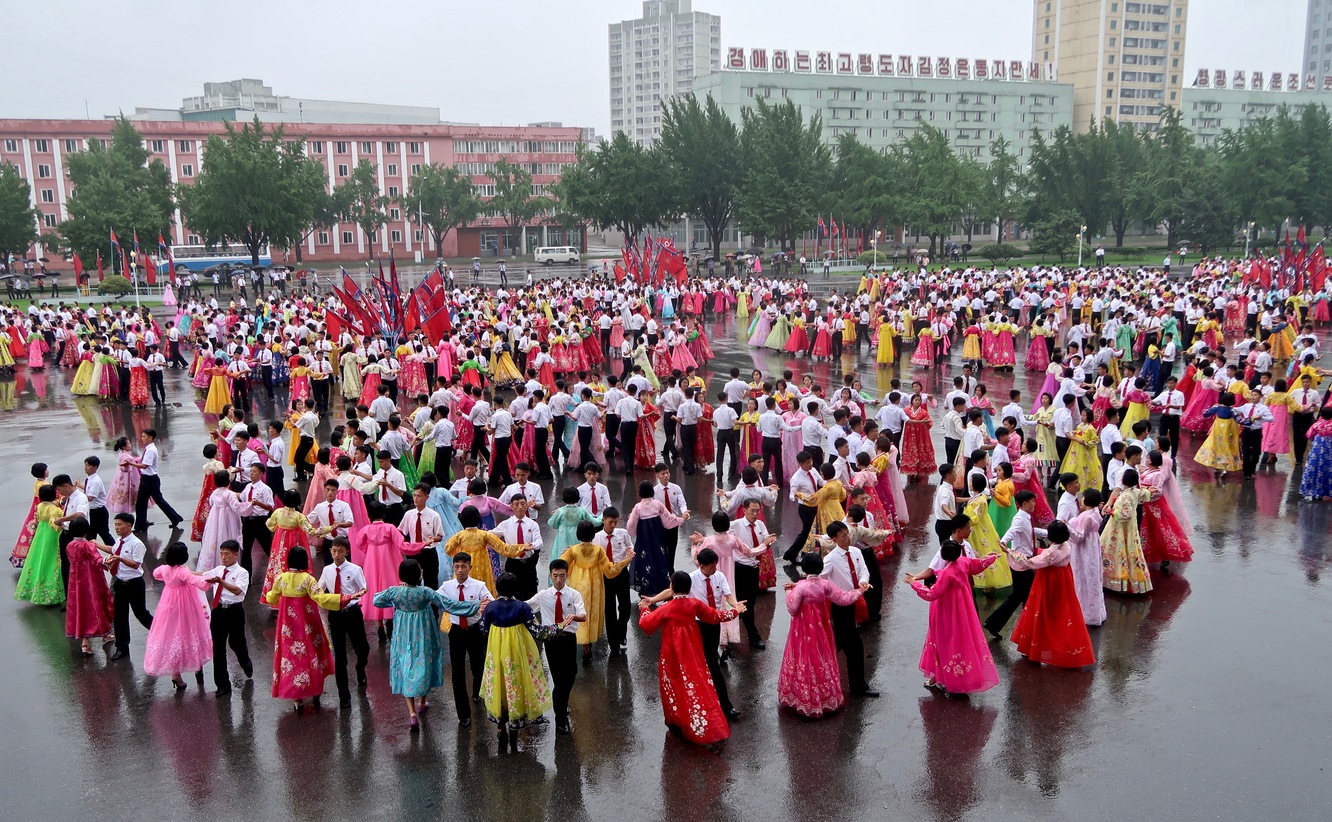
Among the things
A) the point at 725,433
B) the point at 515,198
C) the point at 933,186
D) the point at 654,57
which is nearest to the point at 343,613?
the point at 725,433

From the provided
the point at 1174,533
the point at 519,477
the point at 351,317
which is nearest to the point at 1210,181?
the point at 351,317

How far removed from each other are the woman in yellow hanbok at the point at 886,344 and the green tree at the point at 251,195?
32799 mm

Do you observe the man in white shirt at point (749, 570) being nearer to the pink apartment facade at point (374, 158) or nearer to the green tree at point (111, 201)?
the green tree at point (111, 201)

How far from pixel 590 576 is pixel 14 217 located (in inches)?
2140

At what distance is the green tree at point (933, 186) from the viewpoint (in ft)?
180

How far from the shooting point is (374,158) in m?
77.3

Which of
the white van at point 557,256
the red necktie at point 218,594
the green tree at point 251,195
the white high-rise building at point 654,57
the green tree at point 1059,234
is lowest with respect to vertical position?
the red necktie at point 218,594

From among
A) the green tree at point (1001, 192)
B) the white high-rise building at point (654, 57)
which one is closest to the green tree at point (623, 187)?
the green tree at point (1001, 192)

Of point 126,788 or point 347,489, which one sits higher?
point 347,489

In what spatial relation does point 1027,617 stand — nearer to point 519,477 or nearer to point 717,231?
point 519,477

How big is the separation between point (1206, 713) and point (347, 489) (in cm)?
766

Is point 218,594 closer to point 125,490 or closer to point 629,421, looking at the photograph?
point 125,490

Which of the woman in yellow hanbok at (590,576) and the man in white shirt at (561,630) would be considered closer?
the man in white shirt at (561,630)

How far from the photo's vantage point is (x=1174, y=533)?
32.0 ft
